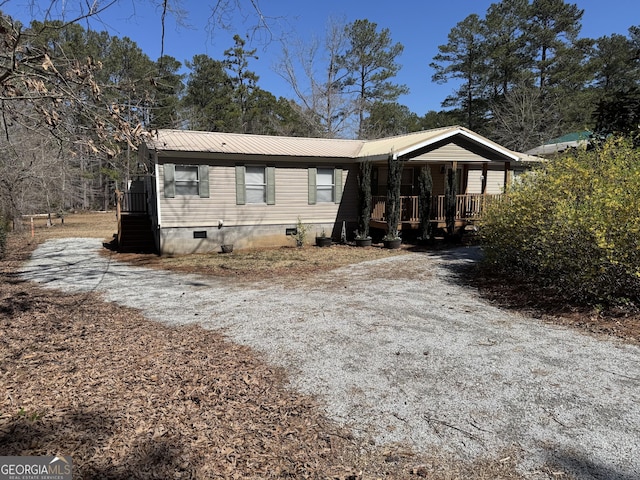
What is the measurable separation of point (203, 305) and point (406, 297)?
336 centimetres

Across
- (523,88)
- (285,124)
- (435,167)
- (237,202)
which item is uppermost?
(523,88)

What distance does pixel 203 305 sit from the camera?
6.56 metres

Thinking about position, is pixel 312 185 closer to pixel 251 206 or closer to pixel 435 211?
pixel 251 206

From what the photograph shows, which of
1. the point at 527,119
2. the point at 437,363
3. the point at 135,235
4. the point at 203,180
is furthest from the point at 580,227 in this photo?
the point at 527,119

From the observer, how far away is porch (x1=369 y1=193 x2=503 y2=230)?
44.4 ft

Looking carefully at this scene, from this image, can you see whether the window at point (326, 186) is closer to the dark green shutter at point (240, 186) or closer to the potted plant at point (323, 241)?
the potted plant at point (323, 241)

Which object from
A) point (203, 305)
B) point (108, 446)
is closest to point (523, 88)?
point (203, 305)

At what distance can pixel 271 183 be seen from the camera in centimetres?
1296

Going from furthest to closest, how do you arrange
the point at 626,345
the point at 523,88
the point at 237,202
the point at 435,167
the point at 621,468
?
1. the point at 523,88
2. the point at 435,167
3. the point at 237,202
4. the point at 626,345
5. the point at 621,468

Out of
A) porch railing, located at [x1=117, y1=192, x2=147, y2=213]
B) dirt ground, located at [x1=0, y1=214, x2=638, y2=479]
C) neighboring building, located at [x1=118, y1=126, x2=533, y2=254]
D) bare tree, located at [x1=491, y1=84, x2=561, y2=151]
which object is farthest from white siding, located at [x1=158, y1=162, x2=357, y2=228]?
bare tree, located at [x1=491, y1=84, x2=561, y2=151]

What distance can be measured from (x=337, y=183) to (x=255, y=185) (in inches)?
114

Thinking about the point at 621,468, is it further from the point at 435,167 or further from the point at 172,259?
the point at 435,167

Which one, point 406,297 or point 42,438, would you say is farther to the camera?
point 406,297

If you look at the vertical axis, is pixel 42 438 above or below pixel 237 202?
below
